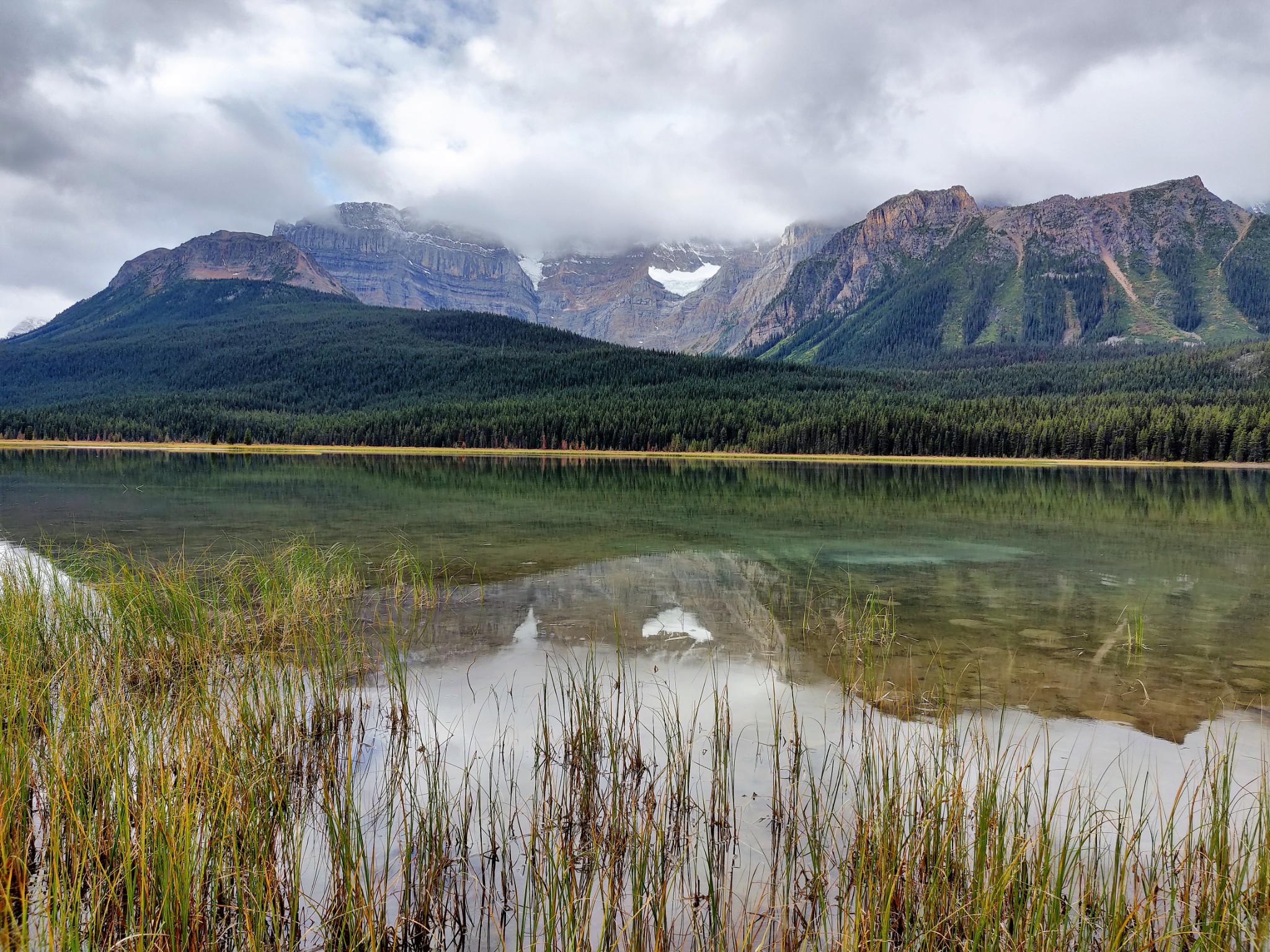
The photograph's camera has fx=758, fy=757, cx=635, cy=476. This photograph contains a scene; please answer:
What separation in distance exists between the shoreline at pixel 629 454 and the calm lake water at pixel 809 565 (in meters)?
46.8

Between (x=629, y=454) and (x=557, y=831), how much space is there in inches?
4509

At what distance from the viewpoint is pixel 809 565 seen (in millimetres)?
20062

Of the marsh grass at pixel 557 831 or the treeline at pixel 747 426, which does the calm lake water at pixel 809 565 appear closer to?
the marsh grass at pixel 557 831

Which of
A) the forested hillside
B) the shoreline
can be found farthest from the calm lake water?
the forested hillside

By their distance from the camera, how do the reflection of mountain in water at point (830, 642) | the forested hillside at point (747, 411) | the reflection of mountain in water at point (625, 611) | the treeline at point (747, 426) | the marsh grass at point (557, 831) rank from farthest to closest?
the forested hillside at point (747, 411) → the treeline at point (747, 426) → the reflection of mountain in water at point (625, 611) → the reflection of mountain in water at point (830, 642) → the marsh grass at point (557, 831)

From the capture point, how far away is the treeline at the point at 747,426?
96.4 meters

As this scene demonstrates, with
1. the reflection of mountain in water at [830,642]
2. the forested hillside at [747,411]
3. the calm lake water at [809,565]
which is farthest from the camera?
the forested hillside at [747,411]

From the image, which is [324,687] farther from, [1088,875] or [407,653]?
[1088,875]

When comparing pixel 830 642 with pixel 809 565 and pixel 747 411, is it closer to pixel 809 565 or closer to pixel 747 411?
pixel 809 565

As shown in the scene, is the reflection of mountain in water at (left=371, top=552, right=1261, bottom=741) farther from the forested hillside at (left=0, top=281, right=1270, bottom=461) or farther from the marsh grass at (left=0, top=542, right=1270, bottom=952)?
the forested hillside at (left=0, top=281, right=1270, bottom=461)

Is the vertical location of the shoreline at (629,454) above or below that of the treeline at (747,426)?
below

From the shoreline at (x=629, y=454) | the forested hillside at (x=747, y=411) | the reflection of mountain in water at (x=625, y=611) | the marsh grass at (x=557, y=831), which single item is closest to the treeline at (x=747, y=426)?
the forested hillside at (x=747, y=411)

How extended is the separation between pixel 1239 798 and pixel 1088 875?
2800 mm

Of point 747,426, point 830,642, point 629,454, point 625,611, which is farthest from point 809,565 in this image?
point 747,426
